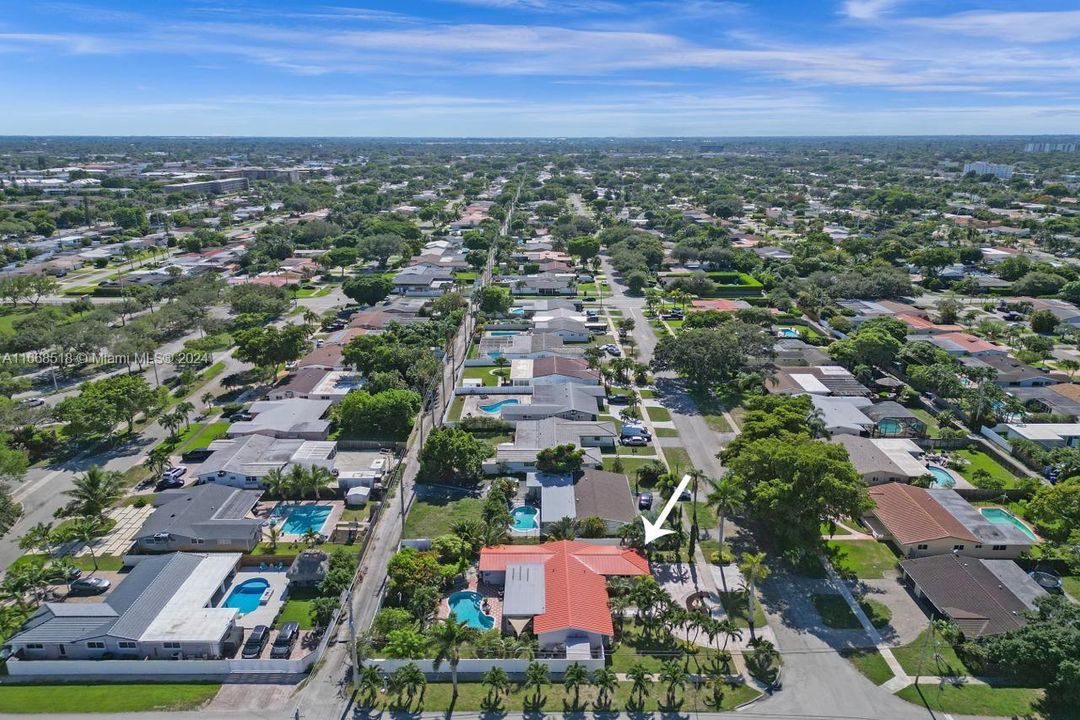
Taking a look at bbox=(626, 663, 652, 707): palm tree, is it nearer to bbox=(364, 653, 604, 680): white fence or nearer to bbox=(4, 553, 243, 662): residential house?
bbox=(364, 653, 604, 680): white fence

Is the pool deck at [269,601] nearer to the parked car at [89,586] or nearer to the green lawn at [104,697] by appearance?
the green lawn at [104,697]

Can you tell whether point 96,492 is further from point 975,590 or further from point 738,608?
point 975,590

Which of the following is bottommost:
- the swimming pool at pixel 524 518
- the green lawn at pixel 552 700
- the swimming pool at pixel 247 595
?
the green lawn at pixel 552 700

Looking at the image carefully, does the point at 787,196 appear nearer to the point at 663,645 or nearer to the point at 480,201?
the point at 480,201

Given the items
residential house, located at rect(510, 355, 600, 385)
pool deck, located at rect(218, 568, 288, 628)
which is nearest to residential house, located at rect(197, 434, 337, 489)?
pool deck, located at rect(218, 568, 288, 628)

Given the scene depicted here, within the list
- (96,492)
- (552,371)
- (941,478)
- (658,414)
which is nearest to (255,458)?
(96,492)

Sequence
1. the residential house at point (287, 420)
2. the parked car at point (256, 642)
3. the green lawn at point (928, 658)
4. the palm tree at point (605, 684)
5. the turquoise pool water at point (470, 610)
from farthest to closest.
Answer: the residential house at point (287, 420) < the turquoise pool water at point (470, 610) < the parked car at point (256, 642) < the green lawn at point (928, 658) < the palm tree at point (605, 684)

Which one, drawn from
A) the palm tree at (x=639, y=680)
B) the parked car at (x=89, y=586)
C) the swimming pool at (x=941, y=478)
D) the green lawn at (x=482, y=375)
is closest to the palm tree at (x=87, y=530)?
the parked car at (x=89, y=586)
